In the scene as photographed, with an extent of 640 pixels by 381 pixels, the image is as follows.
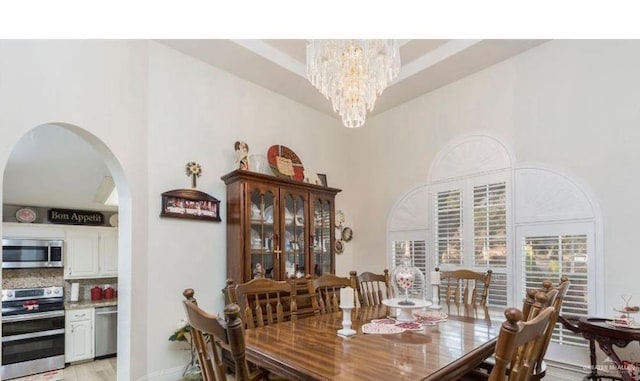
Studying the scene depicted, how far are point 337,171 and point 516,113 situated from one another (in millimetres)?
2357

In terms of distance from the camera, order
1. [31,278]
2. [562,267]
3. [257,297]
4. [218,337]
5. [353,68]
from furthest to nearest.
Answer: [31,278] → [562,267] → [353,68] → [257,297] → [218,337]

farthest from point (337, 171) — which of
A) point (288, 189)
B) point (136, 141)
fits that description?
point (136, 141)

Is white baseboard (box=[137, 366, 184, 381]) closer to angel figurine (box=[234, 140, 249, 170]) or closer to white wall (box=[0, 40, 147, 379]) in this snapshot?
white wall (box=[0, 40, 147, 379])

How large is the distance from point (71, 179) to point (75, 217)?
89 cm

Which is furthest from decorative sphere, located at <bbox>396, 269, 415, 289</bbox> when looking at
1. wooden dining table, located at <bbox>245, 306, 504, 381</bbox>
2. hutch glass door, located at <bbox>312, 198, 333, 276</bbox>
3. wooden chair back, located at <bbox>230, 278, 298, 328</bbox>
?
hutch glass door, located at <bbox>312, 198, 333, 276</bbox>

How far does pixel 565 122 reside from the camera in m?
3.07

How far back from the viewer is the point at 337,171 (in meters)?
5.00

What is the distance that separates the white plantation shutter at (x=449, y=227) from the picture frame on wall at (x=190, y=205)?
2392mm

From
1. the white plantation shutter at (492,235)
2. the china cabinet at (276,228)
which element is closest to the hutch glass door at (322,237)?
the china cabinet at (276,228)

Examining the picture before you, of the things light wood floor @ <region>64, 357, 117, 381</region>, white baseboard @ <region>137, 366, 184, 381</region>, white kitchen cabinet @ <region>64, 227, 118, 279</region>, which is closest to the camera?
white baseboard @ <region>137, 366, 184, 381</region>

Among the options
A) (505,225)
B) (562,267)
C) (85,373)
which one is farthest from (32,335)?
(562,267)

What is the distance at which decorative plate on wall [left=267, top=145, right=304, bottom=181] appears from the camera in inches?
154

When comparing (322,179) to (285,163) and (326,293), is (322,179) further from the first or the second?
(326,293)

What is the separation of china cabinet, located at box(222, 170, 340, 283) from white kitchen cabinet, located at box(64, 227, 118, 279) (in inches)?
113
